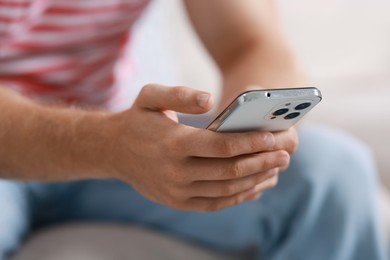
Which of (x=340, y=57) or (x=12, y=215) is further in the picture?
(x=340, y=57)

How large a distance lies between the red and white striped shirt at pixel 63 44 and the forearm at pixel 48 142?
159 millimetres

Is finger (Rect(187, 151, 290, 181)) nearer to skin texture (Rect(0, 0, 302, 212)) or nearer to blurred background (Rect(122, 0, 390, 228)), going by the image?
skin texture (Rect(0, 0, 302, 212))

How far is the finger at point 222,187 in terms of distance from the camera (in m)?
0.59

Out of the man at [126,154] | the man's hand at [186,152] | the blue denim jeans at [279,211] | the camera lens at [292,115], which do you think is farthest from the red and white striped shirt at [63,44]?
the camera lens at [292,115]

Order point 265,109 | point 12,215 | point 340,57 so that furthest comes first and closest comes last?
1. point 340,57
2. point 12,215
3. point 265,109

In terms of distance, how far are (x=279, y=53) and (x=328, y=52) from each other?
50cm

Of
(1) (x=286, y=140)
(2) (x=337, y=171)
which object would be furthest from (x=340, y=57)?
(1) (x=286, y=140)

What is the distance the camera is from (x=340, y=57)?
4.16 ft

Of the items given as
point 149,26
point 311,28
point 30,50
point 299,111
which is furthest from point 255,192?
point 311,28

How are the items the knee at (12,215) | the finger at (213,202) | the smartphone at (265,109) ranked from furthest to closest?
1. the knee at (12,215)
2. the finger at (213,202)
3. the smartphone at (265,109)

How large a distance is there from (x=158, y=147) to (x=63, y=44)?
351 millimetres

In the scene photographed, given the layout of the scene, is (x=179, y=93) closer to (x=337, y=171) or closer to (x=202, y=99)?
(x=202, y=99)

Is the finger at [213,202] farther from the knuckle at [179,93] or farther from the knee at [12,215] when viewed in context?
the knee at [12,215]

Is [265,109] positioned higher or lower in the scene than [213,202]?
higher
